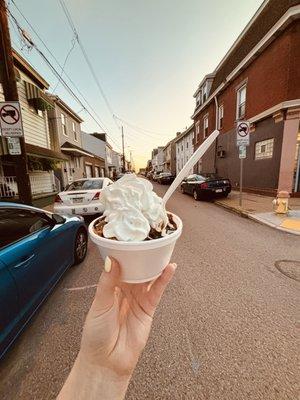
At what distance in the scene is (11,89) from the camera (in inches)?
197

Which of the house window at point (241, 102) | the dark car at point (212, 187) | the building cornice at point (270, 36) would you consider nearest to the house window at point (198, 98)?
the building cornice at point (270, 36)

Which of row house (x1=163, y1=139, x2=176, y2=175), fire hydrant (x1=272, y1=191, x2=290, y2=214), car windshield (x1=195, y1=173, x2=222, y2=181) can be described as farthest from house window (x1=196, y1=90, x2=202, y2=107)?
fire hydrant (x1=272, y1=191, x2=290, y2=214)

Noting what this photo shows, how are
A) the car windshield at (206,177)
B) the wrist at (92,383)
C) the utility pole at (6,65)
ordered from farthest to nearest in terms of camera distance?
the car windshield at (206,177)
the utility pole at (6,65)
the wrist at (92,383)

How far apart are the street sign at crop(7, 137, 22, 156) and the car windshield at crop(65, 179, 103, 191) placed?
230cm

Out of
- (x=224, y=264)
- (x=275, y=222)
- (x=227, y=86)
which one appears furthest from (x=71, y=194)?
(x=227, y=86)

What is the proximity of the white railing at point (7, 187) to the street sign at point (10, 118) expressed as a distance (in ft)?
14.7

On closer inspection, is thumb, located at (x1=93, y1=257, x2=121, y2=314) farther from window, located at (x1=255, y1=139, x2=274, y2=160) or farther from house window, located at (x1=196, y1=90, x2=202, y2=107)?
house window, located at (x1=196, y1=90, x2=202, y2=107)

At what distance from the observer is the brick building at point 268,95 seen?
9320 mm

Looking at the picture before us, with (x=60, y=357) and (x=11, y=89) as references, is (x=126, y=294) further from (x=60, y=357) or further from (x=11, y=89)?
(x=11, y=89)

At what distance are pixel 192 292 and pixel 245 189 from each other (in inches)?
459

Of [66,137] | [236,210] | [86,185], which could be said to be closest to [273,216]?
[236,210]

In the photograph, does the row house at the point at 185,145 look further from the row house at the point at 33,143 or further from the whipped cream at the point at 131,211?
the whipped cream at the point at 131,211

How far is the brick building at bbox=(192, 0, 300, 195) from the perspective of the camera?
9.32 metres

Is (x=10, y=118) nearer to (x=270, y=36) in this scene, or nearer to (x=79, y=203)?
(x=79, y=203)
